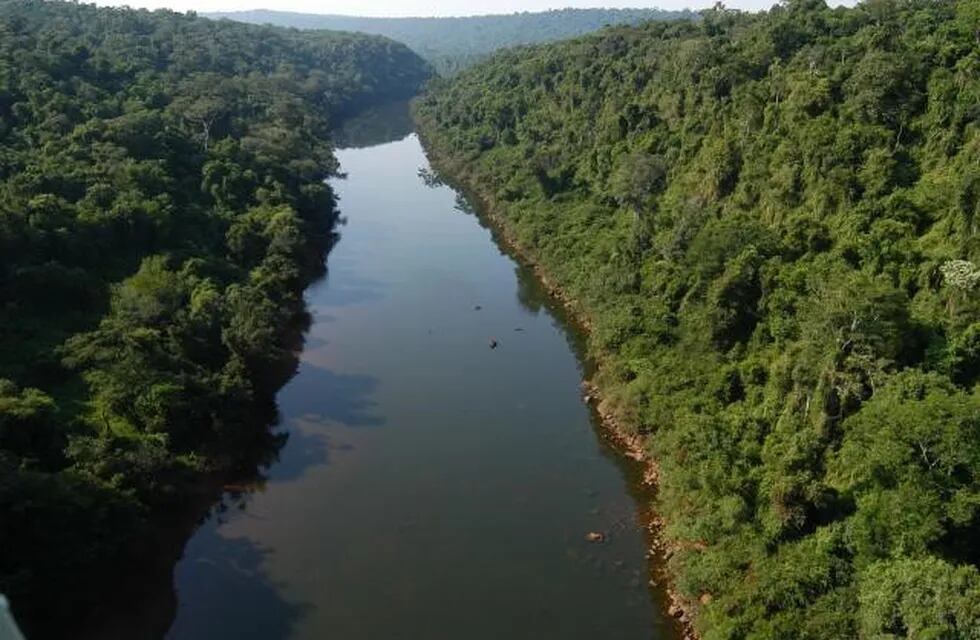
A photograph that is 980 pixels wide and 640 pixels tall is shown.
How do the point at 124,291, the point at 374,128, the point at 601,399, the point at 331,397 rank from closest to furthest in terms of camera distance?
1. the point at 601,399
2. the point at 124,291
3. the point at 331,397
4. the point at 374,128

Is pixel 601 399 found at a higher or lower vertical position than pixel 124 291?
lower

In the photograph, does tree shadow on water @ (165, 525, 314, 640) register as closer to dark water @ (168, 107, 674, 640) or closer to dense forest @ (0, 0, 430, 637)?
dark water @ (168, 107, 674, 640)

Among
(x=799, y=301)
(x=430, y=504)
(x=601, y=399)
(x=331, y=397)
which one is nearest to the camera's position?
(x=430, y=504)

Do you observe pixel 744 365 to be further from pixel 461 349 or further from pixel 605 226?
pixel 605 226

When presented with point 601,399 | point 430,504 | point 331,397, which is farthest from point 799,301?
point 331,397

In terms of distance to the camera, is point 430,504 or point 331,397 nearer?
point 430,504

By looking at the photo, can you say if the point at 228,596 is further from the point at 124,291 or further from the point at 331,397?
the point at 124,291

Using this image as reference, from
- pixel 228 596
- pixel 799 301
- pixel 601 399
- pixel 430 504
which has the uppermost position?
pixel 799 301
